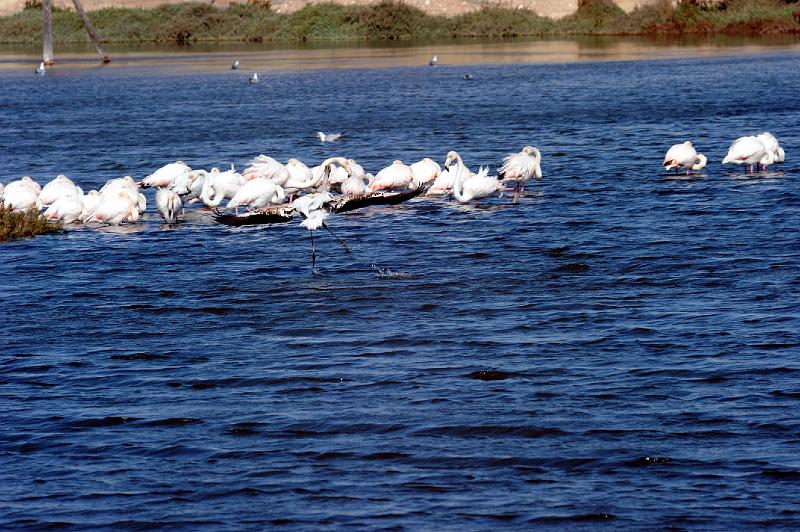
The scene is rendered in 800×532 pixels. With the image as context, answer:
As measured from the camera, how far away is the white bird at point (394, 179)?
66.9 ft

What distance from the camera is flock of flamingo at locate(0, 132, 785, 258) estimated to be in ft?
61.5

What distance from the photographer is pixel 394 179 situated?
20406 millimetres

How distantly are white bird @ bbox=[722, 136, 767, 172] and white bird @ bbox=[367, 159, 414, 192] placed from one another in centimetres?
553

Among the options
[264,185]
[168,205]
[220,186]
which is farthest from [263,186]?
[168,205]

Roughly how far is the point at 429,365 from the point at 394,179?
374 inches

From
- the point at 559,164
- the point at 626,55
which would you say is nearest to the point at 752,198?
the point at 559,164

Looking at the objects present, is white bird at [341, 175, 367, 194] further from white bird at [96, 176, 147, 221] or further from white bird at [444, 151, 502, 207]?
white bird at [96, 176, 147, 221]

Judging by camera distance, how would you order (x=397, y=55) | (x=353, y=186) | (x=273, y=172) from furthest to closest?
(x=397, y=55), (x=353, y=186), (x=273, y=172)

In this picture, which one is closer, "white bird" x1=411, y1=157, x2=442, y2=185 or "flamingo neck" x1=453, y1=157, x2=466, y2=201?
"flamingo neck" x1=453, y1=157, x2=466, y2=201

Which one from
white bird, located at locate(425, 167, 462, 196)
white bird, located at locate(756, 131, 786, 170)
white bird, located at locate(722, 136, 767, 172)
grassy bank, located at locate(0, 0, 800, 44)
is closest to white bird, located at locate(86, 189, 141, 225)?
white bird, located at locate(425, 167, 462, 196)

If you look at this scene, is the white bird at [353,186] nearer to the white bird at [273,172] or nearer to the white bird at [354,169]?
the white bird at [354,169]

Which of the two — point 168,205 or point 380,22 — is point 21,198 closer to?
point 168,205

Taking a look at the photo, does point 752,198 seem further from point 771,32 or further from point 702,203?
point 771,32

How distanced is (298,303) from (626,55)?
44.1 meters
